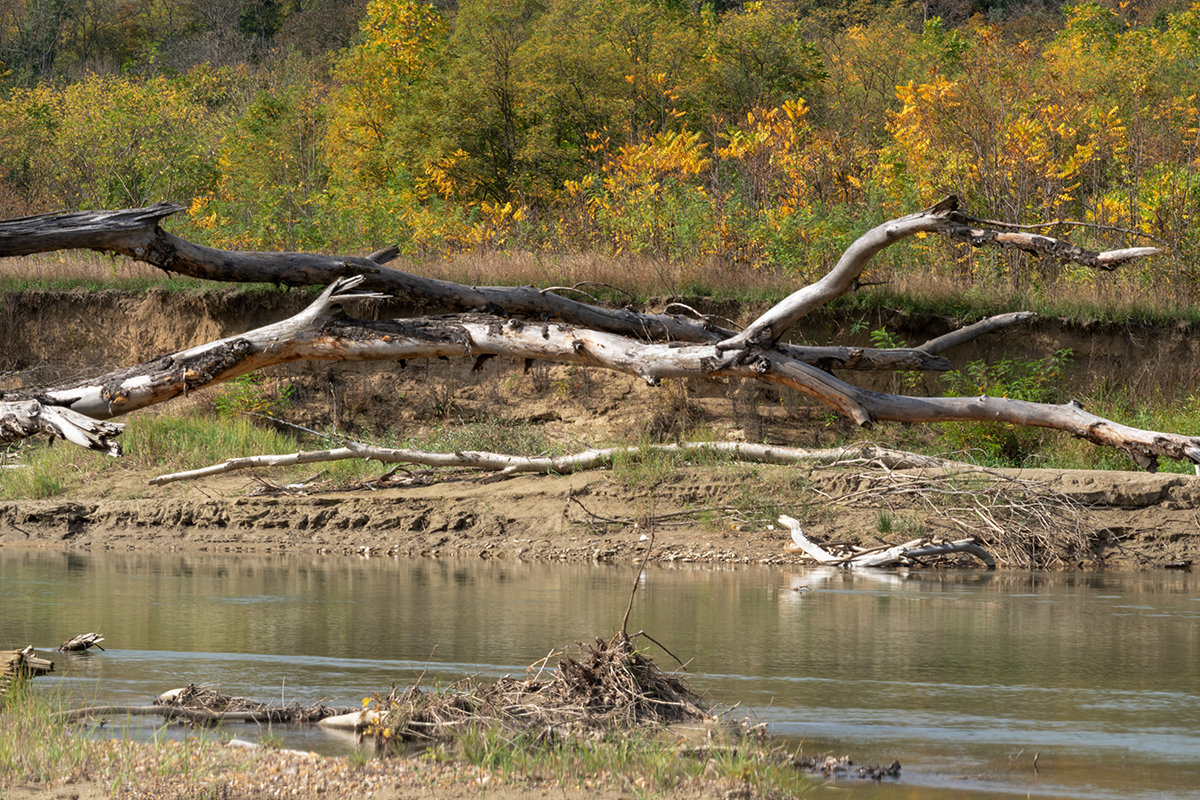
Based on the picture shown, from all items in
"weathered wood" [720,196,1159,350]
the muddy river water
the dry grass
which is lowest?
the muddy river water

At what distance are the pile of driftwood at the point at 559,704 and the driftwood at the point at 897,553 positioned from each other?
678 cm

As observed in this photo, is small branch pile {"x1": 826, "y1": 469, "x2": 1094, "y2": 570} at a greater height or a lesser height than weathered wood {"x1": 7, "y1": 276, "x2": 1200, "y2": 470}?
lesser

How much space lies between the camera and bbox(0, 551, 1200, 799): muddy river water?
6.23 m

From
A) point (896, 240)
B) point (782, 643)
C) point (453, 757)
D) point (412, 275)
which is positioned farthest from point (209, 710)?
point (896, 240)

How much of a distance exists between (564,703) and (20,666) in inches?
132

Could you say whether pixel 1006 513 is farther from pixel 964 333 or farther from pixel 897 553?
pixel 964 333

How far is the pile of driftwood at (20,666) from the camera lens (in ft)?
23.6

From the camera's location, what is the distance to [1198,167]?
21203mm

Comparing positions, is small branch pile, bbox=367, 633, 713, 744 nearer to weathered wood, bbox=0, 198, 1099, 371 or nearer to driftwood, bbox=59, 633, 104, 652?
driftwood, bbox=59, 633, 104, 652

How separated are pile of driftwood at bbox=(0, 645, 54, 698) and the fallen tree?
2312 mm

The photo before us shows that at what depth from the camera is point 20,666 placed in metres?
7.52

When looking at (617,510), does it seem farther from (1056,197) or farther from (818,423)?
(1056,197)

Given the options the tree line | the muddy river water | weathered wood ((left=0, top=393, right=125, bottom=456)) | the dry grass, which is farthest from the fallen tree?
the dry grass

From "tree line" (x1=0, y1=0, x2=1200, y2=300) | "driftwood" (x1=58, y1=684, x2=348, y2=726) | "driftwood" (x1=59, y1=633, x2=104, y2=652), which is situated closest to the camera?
"driftwood" (x1=58, y1=684, x2=348, y2=726)
